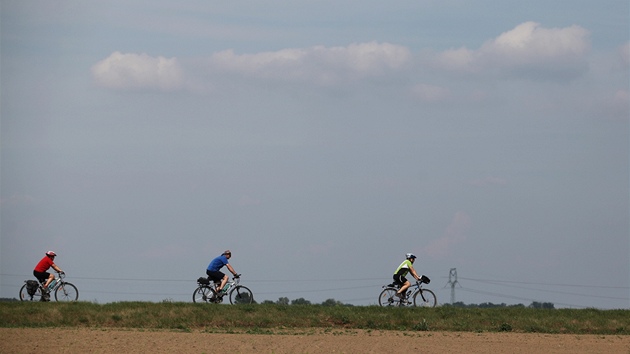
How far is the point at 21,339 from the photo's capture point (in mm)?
30953

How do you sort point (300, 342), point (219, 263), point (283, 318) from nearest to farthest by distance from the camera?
point (300, 342), point (283, 318), point (219, 263)

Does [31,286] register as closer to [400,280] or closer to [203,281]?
[203,281]

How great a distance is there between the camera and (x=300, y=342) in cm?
Answer: 3116

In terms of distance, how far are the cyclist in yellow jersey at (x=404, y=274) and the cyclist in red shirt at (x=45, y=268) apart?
11.5 m

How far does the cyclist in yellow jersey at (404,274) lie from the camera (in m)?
37.8

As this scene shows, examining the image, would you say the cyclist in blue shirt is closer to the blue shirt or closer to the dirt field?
the blue shirt

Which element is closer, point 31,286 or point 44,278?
point 31,286

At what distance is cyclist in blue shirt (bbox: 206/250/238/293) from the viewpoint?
37906 millimetres

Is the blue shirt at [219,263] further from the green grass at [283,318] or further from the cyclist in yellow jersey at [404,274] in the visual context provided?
the cyclist in yellow jersey at [404,274]

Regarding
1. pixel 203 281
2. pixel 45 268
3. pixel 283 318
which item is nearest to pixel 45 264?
pixel 45 268

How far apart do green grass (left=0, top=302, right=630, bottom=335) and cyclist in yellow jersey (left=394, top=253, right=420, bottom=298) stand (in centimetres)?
122

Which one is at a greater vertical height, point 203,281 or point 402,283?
point 402,283

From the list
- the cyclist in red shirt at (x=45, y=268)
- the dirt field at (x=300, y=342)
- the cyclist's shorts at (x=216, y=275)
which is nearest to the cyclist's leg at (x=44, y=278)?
the cyclist in red shirt at (x=45, y=268)

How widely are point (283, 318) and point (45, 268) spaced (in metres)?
8.77
